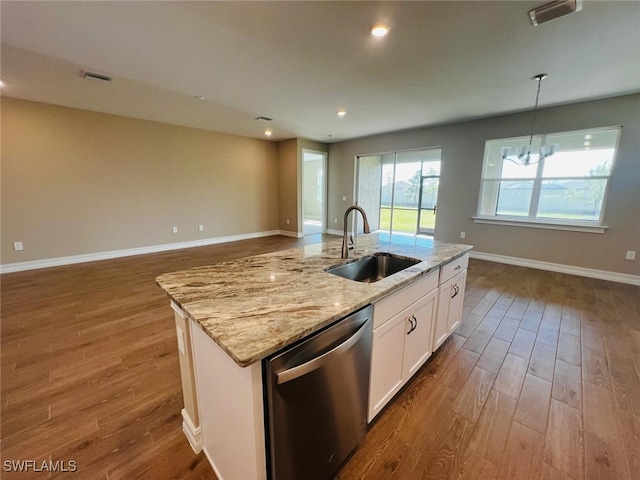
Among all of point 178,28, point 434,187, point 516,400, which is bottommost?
point 516,400

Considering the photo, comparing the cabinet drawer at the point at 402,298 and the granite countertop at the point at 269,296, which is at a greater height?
the granite countertop at the point at 269,296

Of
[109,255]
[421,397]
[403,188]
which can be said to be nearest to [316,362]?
[421,397]

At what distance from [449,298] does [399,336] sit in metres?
0.78

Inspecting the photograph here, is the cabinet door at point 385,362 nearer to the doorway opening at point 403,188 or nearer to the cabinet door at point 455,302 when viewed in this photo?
the cabinet door at point 455,302

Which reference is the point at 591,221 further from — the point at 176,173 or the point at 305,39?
the point at 176,173

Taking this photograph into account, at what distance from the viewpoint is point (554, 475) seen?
3.97 ft

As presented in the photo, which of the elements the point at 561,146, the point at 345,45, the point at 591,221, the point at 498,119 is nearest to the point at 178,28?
the point at 345,45

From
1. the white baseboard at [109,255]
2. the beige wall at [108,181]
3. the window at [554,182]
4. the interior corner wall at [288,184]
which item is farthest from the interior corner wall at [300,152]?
the window at [554,182]

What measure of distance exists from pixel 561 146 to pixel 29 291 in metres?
7.87

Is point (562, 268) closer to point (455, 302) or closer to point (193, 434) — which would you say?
point (455, 302)

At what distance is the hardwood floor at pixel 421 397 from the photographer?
1271 millimetres

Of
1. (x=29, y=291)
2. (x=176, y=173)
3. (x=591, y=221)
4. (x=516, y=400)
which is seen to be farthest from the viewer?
(x=176, y=173)

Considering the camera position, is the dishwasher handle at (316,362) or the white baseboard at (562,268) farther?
the white baseboard at (562,268)

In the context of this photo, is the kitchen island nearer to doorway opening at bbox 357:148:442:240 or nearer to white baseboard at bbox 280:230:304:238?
doorway opening at bbox 357:148:442:240
